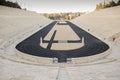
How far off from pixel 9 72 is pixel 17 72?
2.18ft

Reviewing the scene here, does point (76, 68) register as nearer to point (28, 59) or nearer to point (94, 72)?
point (94, 72)

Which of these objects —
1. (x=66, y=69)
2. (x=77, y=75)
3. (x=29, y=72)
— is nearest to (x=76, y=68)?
(x=66, y=69)

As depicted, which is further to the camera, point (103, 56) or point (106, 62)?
point (103, 56)

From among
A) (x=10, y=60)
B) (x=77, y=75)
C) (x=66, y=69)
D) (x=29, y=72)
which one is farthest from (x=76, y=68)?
(x=10, y=60)

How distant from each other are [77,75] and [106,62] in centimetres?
595

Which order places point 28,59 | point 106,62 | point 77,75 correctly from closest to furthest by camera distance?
point 77,75, point 106,62, point 28,59

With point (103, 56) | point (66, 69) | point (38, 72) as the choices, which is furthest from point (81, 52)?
point (38, 72)

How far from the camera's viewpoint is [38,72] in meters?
18.7

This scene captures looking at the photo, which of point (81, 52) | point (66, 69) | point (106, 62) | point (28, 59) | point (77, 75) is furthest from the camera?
point (81, 52)

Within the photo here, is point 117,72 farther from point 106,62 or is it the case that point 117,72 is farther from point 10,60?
point 10,60

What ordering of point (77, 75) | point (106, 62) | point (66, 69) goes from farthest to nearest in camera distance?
point (106, 62), point (66, 69), point (77, 75)

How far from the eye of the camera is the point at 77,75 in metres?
17.6

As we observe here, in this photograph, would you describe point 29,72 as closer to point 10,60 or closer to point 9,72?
point 9,72

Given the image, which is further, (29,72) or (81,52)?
(81,52)
